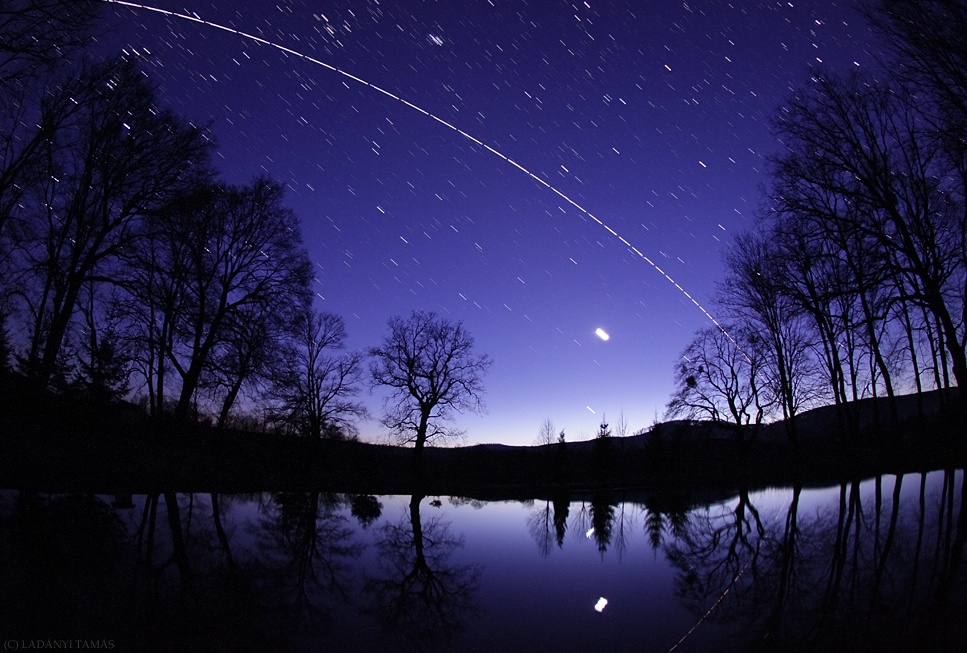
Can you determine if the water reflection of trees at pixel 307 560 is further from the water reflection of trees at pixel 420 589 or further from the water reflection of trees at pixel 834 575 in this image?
the water reflection of trees at pixel 834 575

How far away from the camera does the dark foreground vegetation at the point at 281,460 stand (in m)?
13.5

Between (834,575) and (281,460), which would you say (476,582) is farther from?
(281,460)

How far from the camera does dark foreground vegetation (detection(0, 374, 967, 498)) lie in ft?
44.2

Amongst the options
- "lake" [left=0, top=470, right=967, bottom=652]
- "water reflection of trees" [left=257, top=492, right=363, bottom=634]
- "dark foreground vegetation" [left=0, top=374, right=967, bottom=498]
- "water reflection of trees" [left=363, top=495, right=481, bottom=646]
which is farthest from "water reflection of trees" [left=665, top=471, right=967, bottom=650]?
"dark foreground vegetation" [left=0, top=374, right=967, bottom=498]

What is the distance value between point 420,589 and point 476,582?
70 cm

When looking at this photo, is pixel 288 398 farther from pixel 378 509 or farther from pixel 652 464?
pixel 652 464

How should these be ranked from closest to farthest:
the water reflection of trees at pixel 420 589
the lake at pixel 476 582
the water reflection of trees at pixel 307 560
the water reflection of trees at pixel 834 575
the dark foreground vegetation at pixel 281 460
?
1. the water reflection of trees at pixel 834 575
2. the lake at pixel 476 582
3. the water reflection of trees at pixel 420 589
4. the water reflection of trees at pixel 307 560
5. the dark foreground vegetation at pixel 281 460

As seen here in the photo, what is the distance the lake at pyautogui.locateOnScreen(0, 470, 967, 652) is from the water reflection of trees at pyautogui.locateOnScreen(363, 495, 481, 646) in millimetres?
24

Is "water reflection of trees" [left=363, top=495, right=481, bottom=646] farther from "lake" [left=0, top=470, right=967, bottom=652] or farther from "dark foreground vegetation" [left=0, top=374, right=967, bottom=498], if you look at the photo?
"dark foreground vegetation" [left=0, top=374, right=967, bottom=498]

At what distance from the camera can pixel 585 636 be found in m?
3.74

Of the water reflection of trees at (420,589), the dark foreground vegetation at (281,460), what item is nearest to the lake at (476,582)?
the water reflection of trees at (420,589)

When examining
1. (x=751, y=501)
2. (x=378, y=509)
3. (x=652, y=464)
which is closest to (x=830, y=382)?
(x=652, y=464)

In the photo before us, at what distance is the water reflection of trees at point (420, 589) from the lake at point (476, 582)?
0.08ft

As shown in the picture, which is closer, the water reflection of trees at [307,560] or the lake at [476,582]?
A: the lake at [476,582]
